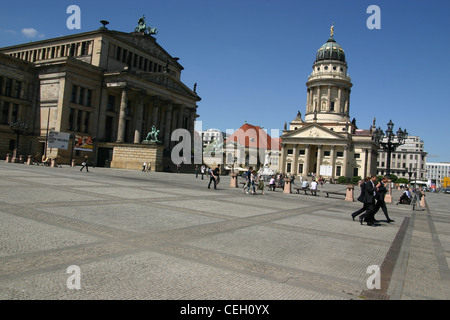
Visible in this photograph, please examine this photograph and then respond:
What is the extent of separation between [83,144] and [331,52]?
80.6m

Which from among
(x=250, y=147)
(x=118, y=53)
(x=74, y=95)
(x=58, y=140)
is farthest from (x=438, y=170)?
(x=58, y=140)

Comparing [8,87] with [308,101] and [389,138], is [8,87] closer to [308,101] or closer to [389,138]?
[389,138]

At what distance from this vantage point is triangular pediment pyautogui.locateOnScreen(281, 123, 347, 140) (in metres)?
94.8

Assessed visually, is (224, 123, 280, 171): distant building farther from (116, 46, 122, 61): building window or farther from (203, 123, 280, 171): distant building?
(116, 46, 122, 61): building window

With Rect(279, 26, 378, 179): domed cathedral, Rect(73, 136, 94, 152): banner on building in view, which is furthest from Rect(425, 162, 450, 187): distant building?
Rect(73, 136, 94, 152): banner on building

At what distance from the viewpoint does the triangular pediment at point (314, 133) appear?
94812mm

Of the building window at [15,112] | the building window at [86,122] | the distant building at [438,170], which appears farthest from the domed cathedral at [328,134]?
the distant building at [438,170]

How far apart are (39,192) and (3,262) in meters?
9.14

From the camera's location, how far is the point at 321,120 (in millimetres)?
102625

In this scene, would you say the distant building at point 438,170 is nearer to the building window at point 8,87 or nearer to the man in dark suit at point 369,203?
the building window at point 8,87

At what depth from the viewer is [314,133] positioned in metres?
97.2

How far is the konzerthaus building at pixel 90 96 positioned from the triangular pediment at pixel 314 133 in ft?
163
